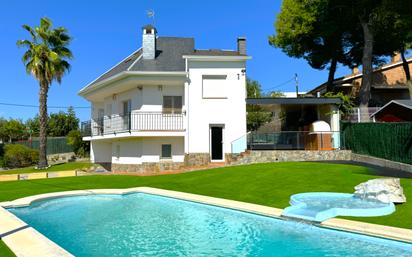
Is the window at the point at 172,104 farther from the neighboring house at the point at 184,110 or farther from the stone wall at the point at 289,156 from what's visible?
the stone wall at the point at 289,156

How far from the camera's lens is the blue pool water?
749 cm

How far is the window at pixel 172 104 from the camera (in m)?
24.5

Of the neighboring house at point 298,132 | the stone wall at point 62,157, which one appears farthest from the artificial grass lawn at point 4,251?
the stone wall at point 62,157

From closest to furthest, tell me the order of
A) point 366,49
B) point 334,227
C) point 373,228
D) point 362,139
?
1. point 373,228
2. point 334,227
3. point 362,139
4. point 366,49

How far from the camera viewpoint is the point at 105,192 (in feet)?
50.5

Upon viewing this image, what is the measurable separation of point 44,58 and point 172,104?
1248 centimetres

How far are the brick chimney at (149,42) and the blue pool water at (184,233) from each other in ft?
51.3

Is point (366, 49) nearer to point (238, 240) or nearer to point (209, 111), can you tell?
point (209, 111)

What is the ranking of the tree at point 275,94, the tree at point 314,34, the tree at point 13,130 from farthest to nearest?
the tree at point 13,130
the tree at point 275,94
the tree at point 314,34

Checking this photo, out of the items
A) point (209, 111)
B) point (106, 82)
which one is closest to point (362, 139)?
point (209, 111)

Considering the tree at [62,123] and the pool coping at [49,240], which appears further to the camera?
the tree at [62,123]

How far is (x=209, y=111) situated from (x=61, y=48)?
15.3 m

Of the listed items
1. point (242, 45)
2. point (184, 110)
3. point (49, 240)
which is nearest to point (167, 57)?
point (184, 110)

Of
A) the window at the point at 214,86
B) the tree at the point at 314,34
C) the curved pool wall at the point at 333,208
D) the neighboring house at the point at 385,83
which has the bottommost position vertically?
the curved pool wall at the point at 333,208
